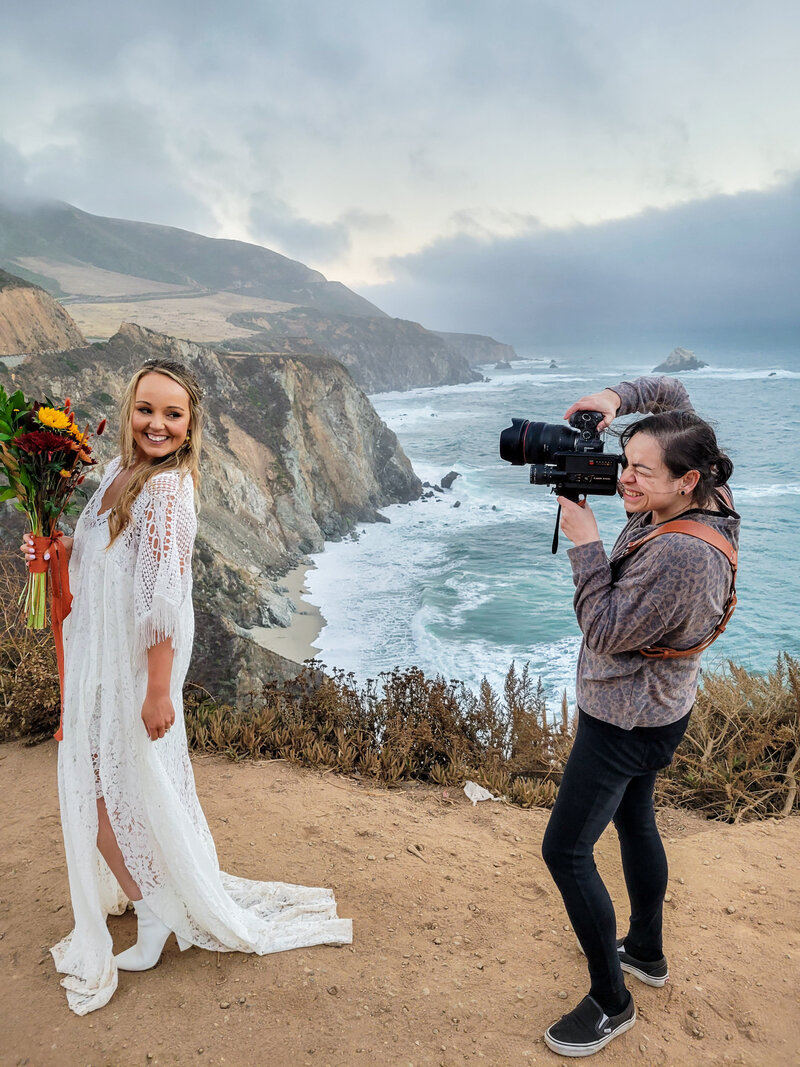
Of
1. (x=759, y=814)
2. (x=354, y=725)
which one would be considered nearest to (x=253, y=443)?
(x=354, y=725)

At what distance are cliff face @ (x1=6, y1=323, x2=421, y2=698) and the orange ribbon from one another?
4.97 m

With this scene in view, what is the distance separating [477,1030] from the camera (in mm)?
2303

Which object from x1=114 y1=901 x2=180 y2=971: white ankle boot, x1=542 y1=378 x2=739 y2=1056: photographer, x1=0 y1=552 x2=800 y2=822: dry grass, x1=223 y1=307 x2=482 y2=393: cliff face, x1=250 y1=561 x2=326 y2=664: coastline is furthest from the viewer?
x1=223 y1=307 x2=482 y2=393: cliff face

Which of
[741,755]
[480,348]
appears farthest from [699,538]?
[480,348]

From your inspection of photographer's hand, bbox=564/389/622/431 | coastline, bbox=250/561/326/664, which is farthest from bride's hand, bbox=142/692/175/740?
coastline, bbox=250/561/326/664

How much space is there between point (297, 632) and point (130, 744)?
1322 cm

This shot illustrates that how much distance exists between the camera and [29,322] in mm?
19219

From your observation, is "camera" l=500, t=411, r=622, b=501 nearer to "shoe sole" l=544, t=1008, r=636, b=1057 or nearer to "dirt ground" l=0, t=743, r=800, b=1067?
"shoe sole" l=544, t=1008, r=636, b=1057

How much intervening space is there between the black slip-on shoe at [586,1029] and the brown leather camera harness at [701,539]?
1.32 meters

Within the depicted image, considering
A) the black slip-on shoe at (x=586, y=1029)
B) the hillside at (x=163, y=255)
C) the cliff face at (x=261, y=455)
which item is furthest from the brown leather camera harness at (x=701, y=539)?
the hillside at (x=163, y=255)

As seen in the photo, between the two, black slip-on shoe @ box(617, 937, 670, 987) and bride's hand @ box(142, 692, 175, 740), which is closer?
bride's hand @ box(142, 692, 175, 740)

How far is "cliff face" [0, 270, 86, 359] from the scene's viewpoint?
18594mm

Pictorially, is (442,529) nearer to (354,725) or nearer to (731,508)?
(354,725)

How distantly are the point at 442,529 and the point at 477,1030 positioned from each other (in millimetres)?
22901
